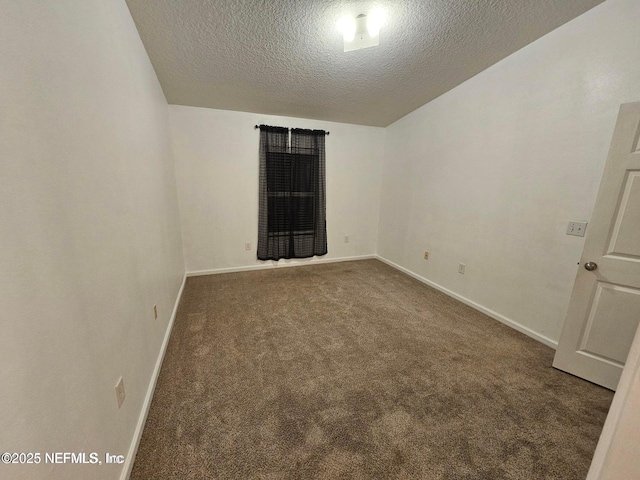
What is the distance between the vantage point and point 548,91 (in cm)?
194

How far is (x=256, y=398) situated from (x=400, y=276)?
8.91ft

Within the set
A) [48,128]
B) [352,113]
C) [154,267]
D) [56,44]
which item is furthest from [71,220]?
[352,113]

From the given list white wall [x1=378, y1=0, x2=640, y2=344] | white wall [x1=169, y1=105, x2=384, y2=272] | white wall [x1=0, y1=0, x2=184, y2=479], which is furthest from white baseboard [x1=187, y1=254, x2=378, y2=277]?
white wall [x1=0, y1=0, x2=184, y2=479]

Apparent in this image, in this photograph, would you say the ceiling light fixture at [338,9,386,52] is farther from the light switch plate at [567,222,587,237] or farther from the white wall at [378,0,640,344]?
the light switch plate at [567,222,587,237]

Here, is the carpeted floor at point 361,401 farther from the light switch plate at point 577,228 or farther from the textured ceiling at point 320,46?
the textured ceiling at point 320,46

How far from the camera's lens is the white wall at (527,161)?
1.68 metres

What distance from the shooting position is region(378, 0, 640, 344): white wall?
66.2 inches

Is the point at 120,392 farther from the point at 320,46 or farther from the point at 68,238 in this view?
the point at 320,46

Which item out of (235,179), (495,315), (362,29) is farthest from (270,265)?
(362,29)

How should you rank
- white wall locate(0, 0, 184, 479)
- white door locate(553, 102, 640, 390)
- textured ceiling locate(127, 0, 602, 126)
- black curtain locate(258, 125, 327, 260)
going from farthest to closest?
black curtain locate(258, 125, 327, 260)
textured ceiling locate(127, 0, 602, 126)
white door locate(553, 102, 640, 390)
white wall locate(0, 0, 184, 479)

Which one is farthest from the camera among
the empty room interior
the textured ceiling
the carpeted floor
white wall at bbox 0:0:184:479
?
the textured ceiling

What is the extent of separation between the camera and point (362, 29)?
1.68 meters

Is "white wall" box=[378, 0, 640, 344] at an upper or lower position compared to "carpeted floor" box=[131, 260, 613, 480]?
upper

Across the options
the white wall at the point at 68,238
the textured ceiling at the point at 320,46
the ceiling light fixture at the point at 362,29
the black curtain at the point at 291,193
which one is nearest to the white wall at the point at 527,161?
the textured ceiling at the point at 320,46
